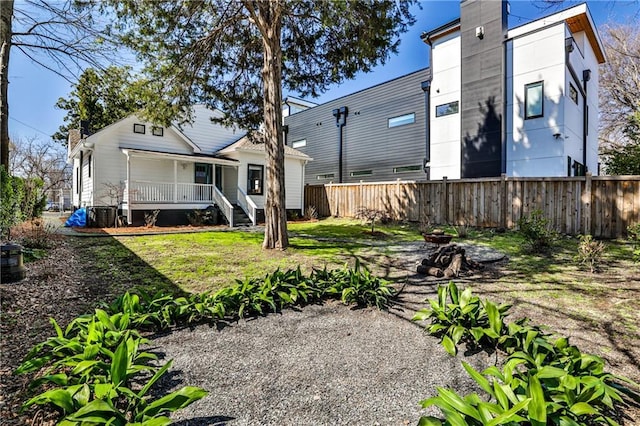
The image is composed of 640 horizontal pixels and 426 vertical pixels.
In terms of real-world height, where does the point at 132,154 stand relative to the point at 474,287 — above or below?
above

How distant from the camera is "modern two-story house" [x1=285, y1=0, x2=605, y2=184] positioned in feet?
36.6

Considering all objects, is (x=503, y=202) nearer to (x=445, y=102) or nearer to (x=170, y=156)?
(x=445, y=102)

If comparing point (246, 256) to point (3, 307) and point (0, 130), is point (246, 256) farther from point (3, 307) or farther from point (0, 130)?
point (0, 130)

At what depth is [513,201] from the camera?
384 inches

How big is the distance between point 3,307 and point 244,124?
8.38 metres

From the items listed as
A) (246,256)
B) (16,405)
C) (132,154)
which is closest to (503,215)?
(246,256)

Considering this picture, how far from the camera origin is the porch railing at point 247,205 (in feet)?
44.9

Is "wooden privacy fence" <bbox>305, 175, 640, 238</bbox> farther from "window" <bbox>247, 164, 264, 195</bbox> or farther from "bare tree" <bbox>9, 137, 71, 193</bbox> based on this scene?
"bare tree" <bbox>9, 137, 71, 193</bbox>

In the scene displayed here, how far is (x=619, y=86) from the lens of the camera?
1816 centimetres

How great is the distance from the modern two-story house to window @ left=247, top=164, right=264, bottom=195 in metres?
6.15

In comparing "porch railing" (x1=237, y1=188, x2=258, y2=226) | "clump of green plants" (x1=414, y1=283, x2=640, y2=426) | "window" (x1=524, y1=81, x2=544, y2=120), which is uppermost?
"window" (x1=524, y1=81, x2=544, y2=120)

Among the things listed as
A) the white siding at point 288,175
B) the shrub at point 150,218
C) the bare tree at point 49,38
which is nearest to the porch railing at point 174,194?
the shrub at point 150,218

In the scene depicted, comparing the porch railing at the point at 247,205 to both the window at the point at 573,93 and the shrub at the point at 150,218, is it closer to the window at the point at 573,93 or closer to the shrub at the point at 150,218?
the shrub at the point at 150,218

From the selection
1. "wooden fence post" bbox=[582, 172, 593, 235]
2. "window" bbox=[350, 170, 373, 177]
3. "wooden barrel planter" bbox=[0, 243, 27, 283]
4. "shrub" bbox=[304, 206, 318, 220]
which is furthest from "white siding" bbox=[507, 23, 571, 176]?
"wooden barrel planter" bbox=[0, 243, 27, 283]
